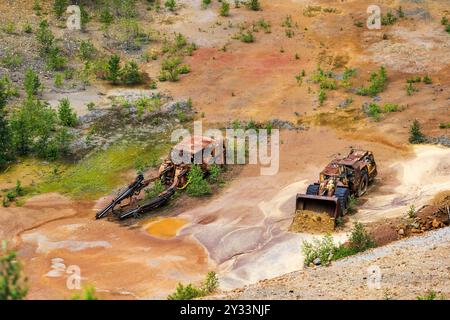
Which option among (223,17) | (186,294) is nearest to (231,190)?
(186,294)

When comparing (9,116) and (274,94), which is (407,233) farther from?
(9,116)

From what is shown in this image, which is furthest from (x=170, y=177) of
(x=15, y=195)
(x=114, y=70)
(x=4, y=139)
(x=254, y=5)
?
(x=254, y=5)

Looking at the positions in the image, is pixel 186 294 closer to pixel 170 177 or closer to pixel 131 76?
pixel 170 177

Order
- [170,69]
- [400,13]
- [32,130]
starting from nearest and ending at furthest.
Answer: [32,130] < [170,69] < [400,13]

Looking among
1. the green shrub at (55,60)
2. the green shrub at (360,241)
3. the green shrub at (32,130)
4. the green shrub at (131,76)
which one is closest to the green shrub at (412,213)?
the green shrub at (360,241)

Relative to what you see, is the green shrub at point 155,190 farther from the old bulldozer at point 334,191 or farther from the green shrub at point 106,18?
the green shrub at point 106,18

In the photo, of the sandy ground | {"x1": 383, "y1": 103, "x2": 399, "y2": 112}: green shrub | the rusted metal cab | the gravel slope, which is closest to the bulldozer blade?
the sandy ground

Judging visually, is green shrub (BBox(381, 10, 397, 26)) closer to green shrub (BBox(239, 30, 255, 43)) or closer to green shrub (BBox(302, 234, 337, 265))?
green shrub (BBox(239, 30, 255, 43))
